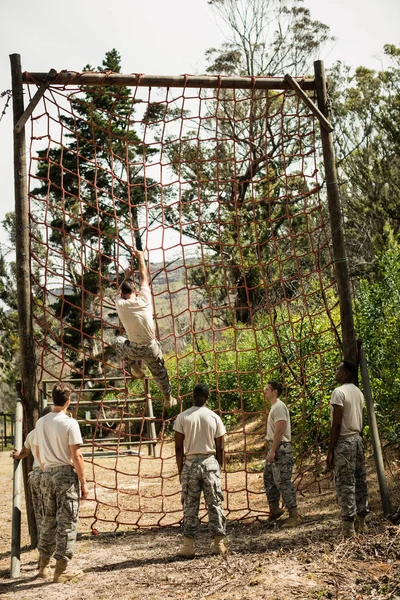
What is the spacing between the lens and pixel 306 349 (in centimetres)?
966

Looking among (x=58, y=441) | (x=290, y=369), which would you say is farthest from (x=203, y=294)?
(x=58, y=441)

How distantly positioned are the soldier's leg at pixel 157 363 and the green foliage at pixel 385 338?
2560mm

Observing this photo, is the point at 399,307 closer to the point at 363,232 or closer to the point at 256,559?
the point at 256,559

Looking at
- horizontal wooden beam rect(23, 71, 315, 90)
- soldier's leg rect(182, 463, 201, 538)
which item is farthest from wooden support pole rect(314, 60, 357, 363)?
soldier's leg rect(182, 463, 201, 538)

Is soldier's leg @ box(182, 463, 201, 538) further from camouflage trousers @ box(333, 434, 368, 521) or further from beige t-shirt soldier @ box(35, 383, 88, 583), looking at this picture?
camouflage trousers @ box(333, 434, 368, 521)

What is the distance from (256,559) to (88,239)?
16533mm

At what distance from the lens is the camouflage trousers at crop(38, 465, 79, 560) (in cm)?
525

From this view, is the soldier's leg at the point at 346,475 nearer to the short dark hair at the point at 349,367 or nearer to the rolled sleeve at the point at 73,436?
the short dark hair at the point at 349,367

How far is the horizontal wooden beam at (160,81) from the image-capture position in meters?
6.67

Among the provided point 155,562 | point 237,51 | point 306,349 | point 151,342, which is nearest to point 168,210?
point 237,51

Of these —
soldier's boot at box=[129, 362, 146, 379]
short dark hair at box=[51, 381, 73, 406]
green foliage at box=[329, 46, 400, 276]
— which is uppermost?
green foliage at box=[329, 46, 400, 276]

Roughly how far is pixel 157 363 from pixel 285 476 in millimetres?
1705

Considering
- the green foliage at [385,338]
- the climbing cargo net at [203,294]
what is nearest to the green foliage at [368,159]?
the climbing cargo net at [203,294]

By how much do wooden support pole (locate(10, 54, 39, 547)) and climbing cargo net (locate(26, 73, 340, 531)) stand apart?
14 centimetres
